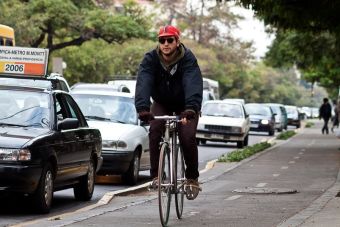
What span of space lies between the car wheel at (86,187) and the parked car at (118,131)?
210 centimetres

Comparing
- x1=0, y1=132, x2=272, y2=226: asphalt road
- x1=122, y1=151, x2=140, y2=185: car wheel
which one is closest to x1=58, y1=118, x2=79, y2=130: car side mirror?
x1=0, y1=132, x2=272, y2=226: asphalt road

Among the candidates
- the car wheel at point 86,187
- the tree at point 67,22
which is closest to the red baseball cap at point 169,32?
the car wheel at point 86,187

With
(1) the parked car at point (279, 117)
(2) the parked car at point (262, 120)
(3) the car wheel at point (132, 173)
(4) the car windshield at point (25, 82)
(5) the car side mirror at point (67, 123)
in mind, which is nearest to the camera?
(5) the car side mirror at point (67, 123)

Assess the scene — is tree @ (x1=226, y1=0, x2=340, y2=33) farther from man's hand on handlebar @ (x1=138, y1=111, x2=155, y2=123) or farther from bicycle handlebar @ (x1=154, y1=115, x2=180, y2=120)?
man's hand on handlebar @ (x1=138, y1=111, x2=155, y2=123)

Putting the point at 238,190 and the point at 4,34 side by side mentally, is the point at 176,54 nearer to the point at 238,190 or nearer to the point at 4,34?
the point at 238,190

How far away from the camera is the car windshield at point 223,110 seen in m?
31.5

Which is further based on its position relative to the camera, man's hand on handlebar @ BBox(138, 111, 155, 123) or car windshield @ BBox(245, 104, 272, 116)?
car windshield @ BBox(245, 104, 272, 116)

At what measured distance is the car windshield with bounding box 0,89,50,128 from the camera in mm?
11484

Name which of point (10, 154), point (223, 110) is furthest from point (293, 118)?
point (10, 154)

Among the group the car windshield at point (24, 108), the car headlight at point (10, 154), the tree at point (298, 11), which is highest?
the tree at point (298, 11)

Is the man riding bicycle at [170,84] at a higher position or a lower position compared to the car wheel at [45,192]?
higher

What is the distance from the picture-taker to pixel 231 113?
31.7 m

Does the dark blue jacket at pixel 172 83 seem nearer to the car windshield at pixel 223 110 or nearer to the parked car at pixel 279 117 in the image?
the car windshield at pixel 223 110

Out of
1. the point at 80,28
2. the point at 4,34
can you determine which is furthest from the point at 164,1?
the point at 4,34
